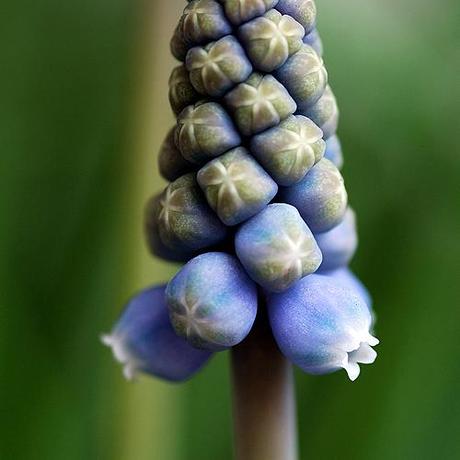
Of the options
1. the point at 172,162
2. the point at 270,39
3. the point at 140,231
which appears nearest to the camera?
the point at 270,39

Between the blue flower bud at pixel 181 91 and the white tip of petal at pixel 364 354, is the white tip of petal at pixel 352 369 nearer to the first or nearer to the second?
the white tip of petal at pixel 364 354

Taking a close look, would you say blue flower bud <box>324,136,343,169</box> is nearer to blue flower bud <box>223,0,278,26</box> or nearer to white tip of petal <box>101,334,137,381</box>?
blue flower bud <box>223,0,278,26</box>

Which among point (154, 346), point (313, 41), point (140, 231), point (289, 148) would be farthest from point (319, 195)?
point (140, 231)

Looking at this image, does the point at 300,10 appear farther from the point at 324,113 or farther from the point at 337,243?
the point at 337,243

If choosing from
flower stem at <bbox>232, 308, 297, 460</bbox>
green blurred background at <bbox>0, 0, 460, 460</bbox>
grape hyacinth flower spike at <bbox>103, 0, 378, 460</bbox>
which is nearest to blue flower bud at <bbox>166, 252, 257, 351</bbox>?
grape hyacinth flower spike at <bbox>103, 0, 378, 460</bbox>

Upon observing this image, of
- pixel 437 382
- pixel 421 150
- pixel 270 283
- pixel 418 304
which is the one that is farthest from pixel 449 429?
pixel 270 283

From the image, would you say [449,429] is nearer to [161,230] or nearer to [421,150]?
[421,150]

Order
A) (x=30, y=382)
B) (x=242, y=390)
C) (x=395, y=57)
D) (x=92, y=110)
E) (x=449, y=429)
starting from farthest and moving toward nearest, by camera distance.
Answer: (x=92, y=110), (x=395, y=57), (x=30, y=382), (x=449, y=429), (x=242, y=390)
